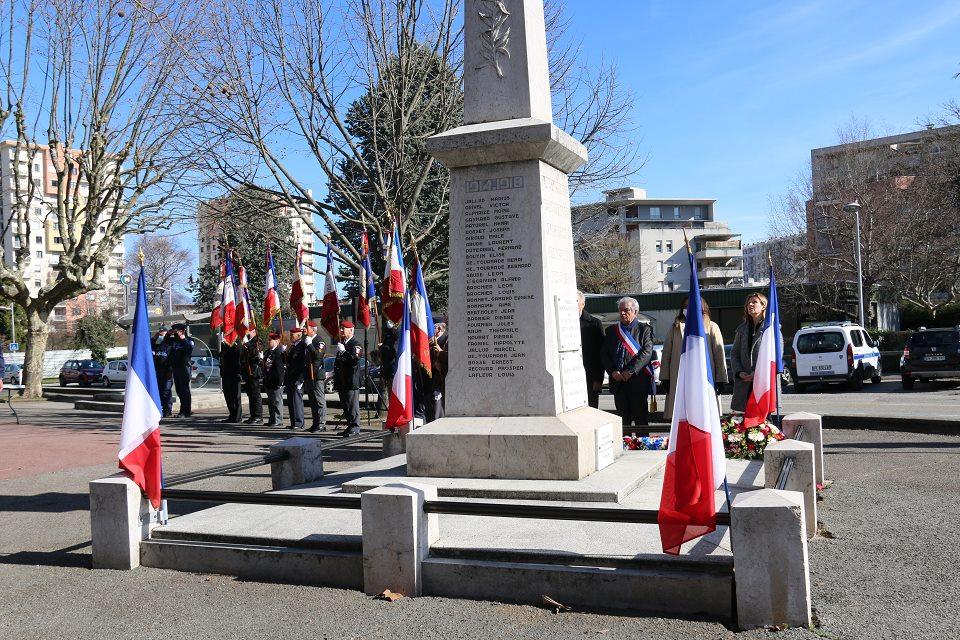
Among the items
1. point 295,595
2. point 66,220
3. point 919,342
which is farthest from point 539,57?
point 66,220

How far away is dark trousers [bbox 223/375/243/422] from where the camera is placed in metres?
18.5

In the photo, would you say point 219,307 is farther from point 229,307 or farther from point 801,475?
point 801,475

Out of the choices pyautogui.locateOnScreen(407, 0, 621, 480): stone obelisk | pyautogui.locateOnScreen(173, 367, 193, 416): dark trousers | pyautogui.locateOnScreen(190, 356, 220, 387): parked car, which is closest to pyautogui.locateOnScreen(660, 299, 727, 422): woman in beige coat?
pyautogui.locateOnScreen(407, 0, 621, 480): stone obelisk

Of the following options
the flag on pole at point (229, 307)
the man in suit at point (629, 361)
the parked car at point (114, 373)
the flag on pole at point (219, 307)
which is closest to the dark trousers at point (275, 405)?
the flag on pole at point (229, 307)

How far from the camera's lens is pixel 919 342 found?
23859 millimetres

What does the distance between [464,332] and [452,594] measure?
283 centimetres

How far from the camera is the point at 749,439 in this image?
8727mm

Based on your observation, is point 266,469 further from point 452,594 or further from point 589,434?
point 452,594

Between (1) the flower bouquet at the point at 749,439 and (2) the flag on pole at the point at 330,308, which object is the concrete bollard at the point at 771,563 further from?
(2) the flag on pole at the point at 330,308

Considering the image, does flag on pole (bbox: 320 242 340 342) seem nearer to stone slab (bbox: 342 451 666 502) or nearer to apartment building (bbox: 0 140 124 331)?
stone slab (bbox: 342 451 666 502)

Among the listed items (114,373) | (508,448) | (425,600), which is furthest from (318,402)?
(114,373)

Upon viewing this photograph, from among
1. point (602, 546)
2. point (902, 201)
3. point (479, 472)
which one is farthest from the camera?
point (902, 201)

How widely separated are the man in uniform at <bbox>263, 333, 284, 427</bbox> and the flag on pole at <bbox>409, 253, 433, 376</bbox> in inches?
262

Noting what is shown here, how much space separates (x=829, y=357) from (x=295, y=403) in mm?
15536
